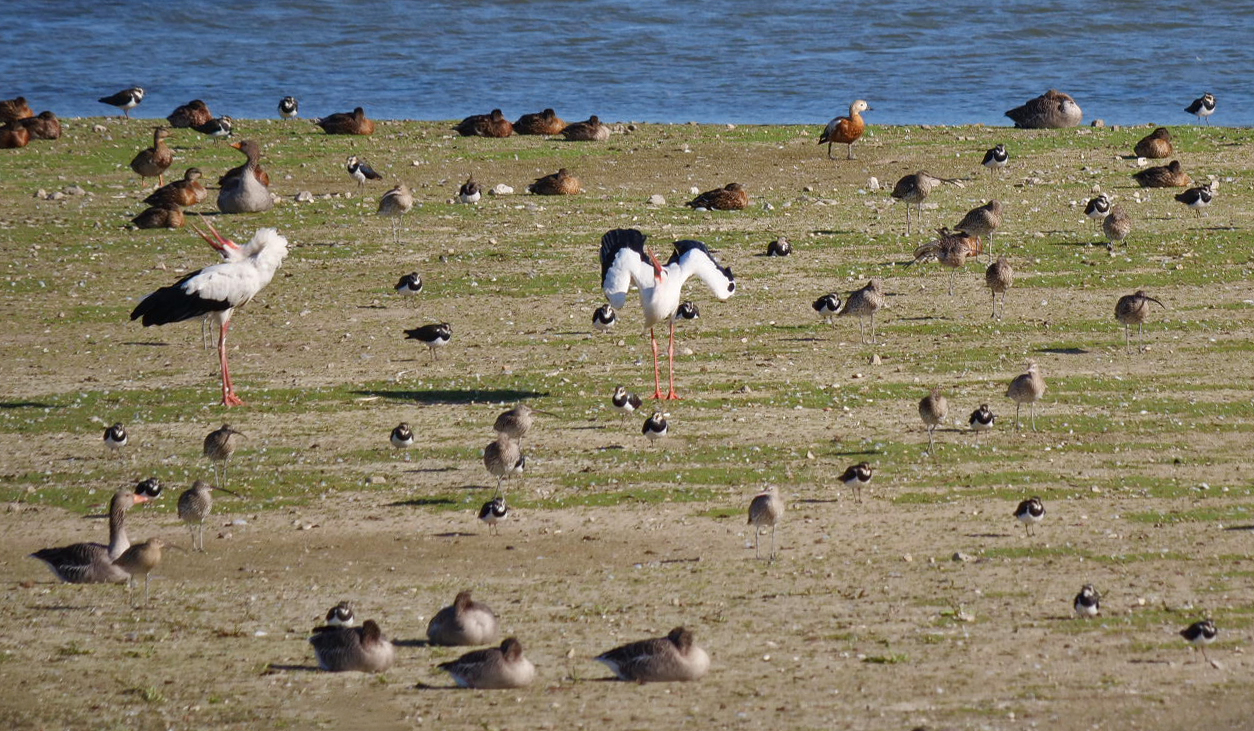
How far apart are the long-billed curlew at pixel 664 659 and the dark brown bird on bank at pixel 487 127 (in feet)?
71.2

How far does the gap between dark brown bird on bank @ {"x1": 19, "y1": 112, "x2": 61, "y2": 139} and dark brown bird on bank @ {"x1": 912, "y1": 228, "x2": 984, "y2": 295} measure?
55.1 ft

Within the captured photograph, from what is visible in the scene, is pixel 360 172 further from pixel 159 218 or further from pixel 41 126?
pixel 41 126

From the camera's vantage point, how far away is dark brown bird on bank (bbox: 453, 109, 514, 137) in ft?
107

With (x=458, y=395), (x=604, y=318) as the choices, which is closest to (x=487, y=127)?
(x=604, y=318)

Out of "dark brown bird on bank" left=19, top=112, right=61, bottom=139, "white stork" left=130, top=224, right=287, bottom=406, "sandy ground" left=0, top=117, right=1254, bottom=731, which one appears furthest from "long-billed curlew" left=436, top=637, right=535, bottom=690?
"dark brown bird on bank" left=19, top=112, right=61, bottom=139

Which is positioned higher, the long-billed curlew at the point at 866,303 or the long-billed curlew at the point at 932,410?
the long-billed curlew at the point at 932,410

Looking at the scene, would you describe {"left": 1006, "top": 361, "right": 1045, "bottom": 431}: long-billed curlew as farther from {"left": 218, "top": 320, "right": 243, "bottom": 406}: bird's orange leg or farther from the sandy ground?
{"left": 218, "top": 320, "right": 243, "bottom": 406}: bird's orange leg

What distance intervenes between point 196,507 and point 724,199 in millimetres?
13393

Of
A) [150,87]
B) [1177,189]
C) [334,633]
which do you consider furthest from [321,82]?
[334,633]

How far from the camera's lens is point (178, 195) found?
87.2 ft

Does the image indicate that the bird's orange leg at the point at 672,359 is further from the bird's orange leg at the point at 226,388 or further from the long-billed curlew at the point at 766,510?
the bird's orange leg at the point at 226,388

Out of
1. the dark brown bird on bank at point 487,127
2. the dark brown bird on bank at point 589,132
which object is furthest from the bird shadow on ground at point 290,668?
the dark brown bird on bank at point 487,127

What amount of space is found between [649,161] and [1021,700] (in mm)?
19884

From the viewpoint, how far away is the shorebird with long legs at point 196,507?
1459cm
